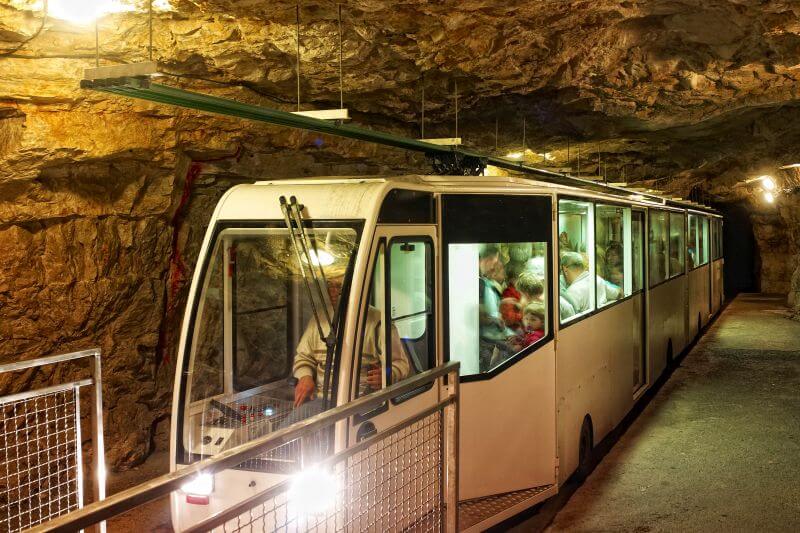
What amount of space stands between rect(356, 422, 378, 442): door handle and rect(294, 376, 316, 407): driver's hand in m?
0.55

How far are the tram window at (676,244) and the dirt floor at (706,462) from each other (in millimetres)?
1736

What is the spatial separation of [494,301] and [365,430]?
181 centimetres

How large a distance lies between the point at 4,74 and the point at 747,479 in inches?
297

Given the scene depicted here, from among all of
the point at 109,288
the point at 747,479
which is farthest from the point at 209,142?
the point at 747,479

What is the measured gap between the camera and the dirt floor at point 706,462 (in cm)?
630

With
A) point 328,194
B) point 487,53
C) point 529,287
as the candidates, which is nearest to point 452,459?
point 328,194

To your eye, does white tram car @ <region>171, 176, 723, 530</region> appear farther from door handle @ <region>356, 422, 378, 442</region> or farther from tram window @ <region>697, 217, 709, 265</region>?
tram window @ <region>697, 217, 709, 265</region>

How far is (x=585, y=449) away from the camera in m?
7.45

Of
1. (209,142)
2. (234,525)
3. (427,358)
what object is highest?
(209,142)

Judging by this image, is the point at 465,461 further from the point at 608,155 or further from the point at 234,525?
the point at 608,155

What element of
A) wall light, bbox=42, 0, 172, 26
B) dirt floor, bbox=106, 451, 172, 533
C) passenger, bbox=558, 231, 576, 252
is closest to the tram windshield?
wall light, bbox=42, 0, 172, 26

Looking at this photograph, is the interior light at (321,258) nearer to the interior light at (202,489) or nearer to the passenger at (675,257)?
the interior light at (202,489)

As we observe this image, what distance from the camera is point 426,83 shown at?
30.9 ft

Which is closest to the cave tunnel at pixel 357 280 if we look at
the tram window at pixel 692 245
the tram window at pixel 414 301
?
the tram window at pixel 414 301
